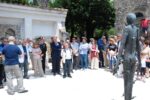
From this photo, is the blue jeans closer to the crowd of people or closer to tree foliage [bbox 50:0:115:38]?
the crowd of people

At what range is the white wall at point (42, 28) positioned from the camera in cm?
2163

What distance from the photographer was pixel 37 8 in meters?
21.6

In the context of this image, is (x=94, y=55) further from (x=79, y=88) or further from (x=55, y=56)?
(x=79, y=88)

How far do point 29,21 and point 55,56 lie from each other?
3.19 metres

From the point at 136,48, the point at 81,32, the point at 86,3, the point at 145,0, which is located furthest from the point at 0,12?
the point at 81,32

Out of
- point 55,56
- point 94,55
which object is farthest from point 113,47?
point 55,56

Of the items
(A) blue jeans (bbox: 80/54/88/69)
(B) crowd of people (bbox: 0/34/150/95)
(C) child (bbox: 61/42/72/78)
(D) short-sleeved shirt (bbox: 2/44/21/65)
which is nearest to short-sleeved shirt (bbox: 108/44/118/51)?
(B) crowd of people (bbox: 0/34/150/95)

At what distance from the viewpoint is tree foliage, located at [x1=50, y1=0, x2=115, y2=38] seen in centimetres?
4022

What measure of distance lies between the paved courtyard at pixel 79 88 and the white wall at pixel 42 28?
3.84m

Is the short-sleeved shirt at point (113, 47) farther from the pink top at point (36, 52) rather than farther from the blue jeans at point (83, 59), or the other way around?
the pink top at point (36, 52)

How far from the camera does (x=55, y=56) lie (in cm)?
1867

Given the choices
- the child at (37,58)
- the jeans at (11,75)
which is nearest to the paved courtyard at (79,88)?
the jeans at (11,75)

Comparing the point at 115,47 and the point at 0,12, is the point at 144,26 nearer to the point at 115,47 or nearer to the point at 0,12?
the point at 115,47

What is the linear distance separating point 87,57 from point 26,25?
3.38 m
